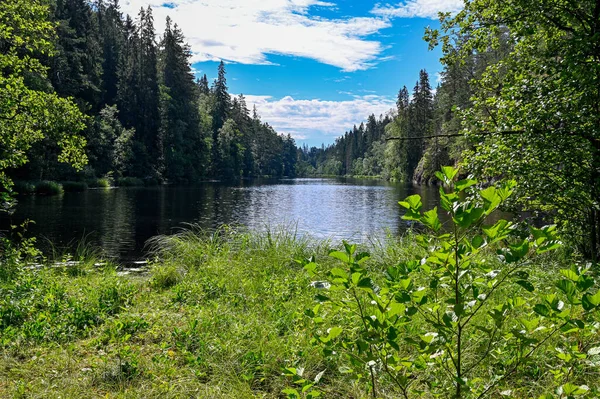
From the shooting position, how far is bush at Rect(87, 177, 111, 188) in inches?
1401

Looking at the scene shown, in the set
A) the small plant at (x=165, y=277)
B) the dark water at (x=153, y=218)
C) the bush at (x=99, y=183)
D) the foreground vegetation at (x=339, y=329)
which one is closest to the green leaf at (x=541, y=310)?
the foreground vegetation at (x=339, y=329)

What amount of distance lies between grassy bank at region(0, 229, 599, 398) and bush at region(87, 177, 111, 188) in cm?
3313

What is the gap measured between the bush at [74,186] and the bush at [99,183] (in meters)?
2.87

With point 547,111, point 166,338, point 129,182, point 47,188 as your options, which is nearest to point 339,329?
point 166,338

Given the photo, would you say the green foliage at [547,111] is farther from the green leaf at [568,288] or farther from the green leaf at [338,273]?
the green leaf at [338,273]

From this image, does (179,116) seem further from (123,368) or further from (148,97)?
(123,368)

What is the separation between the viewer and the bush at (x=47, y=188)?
27.6 m

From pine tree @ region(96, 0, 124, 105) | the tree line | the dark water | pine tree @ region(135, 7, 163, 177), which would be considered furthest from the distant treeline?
pine tree @ region(96, 0, 124, 105)

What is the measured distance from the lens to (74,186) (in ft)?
104

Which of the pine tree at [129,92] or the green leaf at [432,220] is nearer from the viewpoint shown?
the green leaf at [432,220]

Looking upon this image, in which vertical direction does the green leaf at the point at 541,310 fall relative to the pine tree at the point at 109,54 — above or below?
below

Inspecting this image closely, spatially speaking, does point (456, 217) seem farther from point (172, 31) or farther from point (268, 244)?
point (172, 31)

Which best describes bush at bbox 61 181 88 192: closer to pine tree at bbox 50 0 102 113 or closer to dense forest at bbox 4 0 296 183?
dense forest at bbox 4 0 296 183

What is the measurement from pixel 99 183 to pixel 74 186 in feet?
15.4
